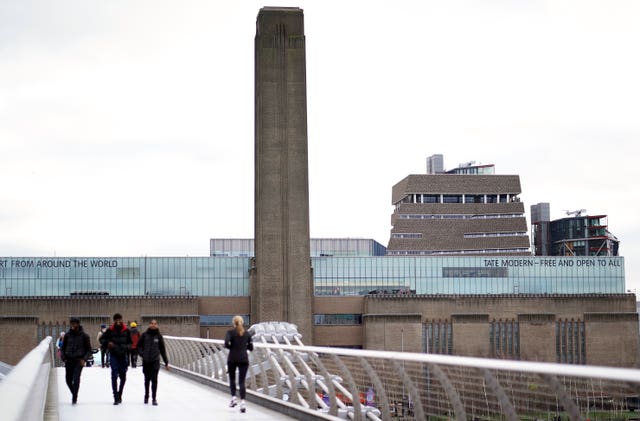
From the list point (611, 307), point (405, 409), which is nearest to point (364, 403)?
point (405, 409)

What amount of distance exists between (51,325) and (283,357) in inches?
3109

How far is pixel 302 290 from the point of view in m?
94.6

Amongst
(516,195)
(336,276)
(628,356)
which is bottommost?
(628,356)

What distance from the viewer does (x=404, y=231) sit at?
16138 cm

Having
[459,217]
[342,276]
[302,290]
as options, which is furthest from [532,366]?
[459,217]

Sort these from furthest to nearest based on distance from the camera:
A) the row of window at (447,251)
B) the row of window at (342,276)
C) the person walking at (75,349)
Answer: the row of window at (447,251) → the row of window at (342,276) → the person walking at (75,349)

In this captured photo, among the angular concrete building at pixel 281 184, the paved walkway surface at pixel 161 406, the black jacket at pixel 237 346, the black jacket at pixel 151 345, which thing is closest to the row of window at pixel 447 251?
the angular concrete building at pixel 281 184

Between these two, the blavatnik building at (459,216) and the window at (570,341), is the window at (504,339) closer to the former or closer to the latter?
the window at (570,341)

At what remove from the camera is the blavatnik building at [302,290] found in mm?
93938

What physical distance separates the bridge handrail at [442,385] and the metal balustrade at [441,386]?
11mm

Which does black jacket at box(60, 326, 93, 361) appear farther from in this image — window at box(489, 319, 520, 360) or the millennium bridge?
window at box(489, 319, 520, 360)

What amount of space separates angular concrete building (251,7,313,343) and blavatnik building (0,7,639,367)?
10 cm

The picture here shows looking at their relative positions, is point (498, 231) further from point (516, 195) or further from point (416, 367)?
point (416, 367)

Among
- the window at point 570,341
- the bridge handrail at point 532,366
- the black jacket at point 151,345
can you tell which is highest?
the bridge handrail at point 532,366
